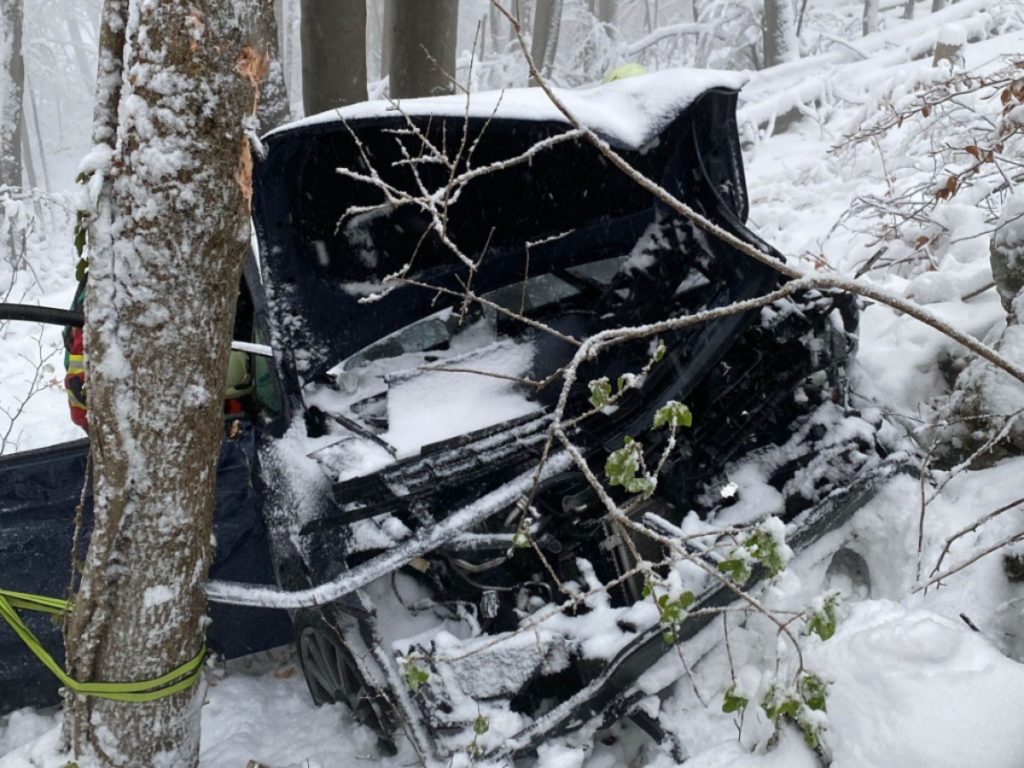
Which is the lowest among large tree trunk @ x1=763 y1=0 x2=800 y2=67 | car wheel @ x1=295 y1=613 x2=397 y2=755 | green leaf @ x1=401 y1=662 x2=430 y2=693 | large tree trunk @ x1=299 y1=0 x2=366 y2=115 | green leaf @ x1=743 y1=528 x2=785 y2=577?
car wheel @ x1=295 y1=613 x2=397 y2=755

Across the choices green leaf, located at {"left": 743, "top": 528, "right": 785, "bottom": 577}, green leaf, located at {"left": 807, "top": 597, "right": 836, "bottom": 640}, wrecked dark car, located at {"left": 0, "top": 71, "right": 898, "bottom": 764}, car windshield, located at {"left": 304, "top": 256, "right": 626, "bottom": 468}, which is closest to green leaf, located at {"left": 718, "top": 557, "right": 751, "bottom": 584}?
green leaf, located at {"left": 743, "top": 528, "right": 785, "bottom": 577}

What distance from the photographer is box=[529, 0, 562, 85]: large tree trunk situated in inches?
621

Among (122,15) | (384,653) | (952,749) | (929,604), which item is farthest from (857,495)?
(122,15)

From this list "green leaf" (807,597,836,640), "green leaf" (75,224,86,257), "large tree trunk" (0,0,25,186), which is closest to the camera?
"green leaf" (807,597,836,640)

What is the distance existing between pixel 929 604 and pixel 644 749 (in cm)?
113

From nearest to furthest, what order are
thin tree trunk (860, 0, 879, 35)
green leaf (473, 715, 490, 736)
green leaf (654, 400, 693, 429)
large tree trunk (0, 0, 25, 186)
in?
green leaf (654, 400, 693, 429)
green leaf (473, 715, 490, 736)
large tree trunk (0, 0, 25, 186)
thin tree trunk (860, 0, 879, 35)

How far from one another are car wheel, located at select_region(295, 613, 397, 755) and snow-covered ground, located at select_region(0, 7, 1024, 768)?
88 mm

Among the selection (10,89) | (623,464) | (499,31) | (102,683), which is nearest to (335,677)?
(102,683)

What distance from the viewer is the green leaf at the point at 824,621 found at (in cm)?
198

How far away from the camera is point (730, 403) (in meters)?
3.49

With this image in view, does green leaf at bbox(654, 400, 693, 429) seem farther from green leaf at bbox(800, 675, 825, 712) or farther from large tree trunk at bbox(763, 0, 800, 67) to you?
large tree trunk at bbox(763, 0, 800, 67)

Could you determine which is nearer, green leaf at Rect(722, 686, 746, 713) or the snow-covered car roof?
green leaf at Rect(722, 686, 746, 713)

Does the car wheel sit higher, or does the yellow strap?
the yellow strap

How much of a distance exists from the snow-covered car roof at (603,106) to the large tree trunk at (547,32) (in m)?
13.1
